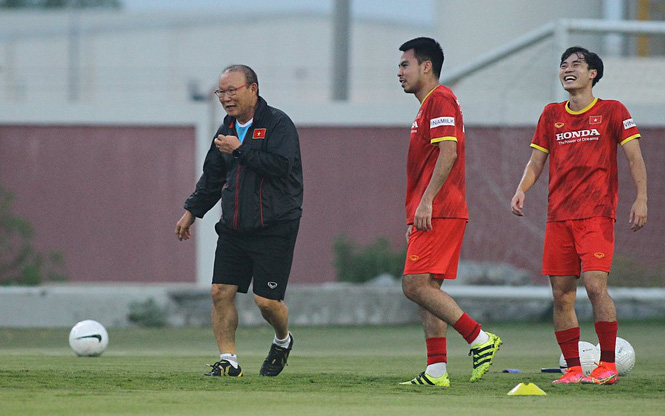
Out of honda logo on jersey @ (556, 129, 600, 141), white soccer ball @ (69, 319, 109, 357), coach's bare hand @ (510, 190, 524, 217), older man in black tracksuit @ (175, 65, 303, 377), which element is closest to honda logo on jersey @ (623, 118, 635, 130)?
A: honda logo on jersey @ (556, 129, 600, 141)

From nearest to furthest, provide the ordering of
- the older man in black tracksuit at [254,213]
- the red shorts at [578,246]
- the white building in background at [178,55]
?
the red shorts at [578,246]
the older man in black tracksuit at [254,213]
the white building in background at [178,55]

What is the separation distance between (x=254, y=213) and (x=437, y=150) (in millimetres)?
1313

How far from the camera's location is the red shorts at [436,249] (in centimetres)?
735

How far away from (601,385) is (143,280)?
15110mm

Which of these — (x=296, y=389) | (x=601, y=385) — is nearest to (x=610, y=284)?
(x=601, y=385)

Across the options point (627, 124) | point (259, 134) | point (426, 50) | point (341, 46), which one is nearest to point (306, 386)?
point (259, 134)

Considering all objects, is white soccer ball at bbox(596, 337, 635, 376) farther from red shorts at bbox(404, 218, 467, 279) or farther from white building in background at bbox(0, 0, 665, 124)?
white building in background at bbox(0, 0, 665, 124)

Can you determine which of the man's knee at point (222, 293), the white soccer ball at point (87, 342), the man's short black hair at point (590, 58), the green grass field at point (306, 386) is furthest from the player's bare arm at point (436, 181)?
the white soccer ball at point (87, 342)

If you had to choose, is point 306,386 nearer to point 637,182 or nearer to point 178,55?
point 637,182

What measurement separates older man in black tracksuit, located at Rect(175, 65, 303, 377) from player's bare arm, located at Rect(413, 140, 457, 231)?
3.48 ft

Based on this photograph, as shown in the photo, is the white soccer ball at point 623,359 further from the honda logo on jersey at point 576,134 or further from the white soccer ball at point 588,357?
the honda logo on jersey at point 576,134

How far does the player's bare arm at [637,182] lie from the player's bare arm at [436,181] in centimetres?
123

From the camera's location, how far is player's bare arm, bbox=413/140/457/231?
7215 millimetres

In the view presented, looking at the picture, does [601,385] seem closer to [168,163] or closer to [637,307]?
[637,307]
